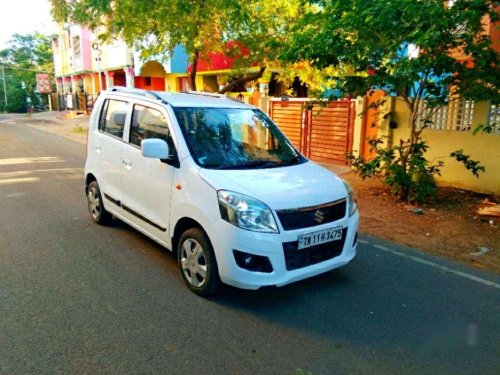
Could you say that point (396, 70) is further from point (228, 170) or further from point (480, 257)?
point (228, 170)

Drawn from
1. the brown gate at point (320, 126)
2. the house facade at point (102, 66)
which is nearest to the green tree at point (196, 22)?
the brown gate at point (320, 126)

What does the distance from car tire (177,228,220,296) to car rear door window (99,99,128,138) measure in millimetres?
1933

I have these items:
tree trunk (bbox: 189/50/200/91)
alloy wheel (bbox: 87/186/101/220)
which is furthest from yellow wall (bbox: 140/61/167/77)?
alloy wheel (bbox: 87/186/101/220)

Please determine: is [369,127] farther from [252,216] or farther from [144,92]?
[252,216]

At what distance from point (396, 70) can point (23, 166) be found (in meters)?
9.77

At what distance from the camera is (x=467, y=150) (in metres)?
8.16

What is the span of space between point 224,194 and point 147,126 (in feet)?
5.46

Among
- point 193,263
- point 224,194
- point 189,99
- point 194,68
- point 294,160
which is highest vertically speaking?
point 194,68

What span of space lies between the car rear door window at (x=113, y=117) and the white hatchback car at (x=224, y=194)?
3 cm

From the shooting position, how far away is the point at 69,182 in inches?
357

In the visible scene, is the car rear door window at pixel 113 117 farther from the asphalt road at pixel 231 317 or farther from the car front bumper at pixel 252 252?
the car front bumper at pixel 252 252

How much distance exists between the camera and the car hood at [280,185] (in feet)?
11.5

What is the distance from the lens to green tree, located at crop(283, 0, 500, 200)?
5.85 m

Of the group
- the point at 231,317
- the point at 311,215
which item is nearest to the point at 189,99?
the point at 311,215
